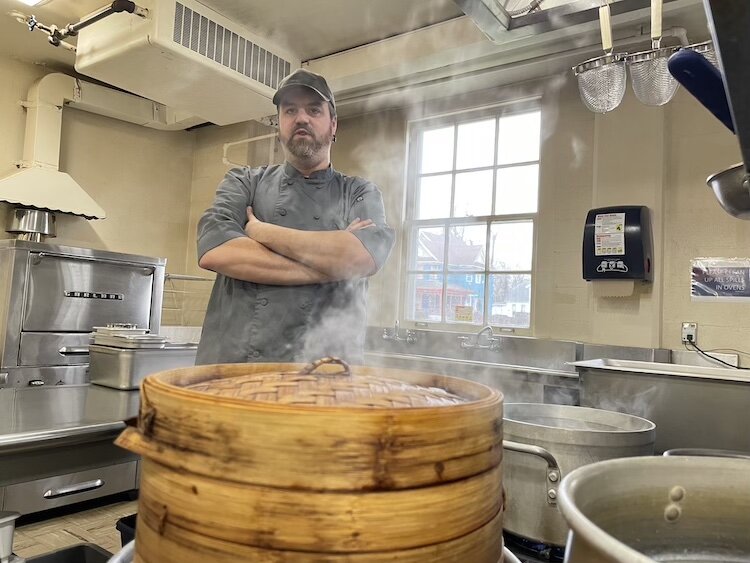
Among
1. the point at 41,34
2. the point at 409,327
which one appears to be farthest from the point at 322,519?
the point at 41,34

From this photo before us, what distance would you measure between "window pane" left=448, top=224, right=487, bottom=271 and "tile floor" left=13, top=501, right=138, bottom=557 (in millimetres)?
3176

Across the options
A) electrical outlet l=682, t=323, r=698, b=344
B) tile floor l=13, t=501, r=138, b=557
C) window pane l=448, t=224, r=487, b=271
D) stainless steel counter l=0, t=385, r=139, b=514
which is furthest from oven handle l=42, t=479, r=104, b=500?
electrical outlet l=682, t=323, r=698, b=344

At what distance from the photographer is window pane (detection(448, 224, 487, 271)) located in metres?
4.66

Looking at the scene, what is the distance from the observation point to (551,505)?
1.00 m

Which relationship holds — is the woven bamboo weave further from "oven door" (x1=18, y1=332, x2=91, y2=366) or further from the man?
"oven door" (x1=18, y1=332, x2=91, y2=366)

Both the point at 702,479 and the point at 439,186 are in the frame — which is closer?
the point at 702,479

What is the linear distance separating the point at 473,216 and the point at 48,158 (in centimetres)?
383

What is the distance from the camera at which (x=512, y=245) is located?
4465 mm

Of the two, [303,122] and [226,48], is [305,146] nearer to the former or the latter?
[303,122]

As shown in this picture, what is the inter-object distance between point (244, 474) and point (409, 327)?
452cm

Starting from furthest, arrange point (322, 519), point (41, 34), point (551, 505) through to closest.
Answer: point (41, 34), point (551, 505), point (322, 519)

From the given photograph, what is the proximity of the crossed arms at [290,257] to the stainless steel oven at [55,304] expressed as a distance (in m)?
2.94

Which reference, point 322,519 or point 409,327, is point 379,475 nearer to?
point 322,519

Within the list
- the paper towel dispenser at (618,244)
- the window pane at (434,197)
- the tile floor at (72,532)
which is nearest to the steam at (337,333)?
the tile floor at (72,532)
